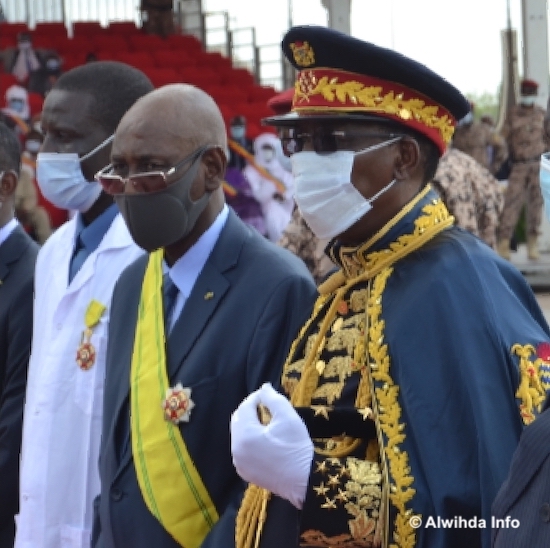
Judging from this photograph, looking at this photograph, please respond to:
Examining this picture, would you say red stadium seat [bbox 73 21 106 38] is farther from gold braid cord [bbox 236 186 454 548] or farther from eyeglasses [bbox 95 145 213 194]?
gold braid cord [bbox 236 186 454 548]

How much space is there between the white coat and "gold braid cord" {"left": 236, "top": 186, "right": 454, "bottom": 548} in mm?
989

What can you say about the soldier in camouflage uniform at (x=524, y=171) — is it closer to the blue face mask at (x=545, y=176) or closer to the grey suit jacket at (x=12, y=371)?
the grey suit jacket at (x=12, y=371)

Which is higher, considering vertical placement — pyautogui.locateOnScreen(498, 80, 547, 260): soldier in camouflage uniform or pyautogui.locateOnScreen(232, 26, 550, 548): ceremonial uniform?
pyautogui.locateOnScreen(232, 26, 550, 548): ceremonial uniform

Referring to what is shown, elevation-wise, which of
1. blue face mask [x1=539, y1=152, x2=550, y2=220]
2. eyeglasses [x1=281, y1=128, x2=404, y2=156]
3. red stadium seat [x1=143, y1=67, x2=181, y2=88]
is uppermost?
eyeglasses [x1=281, y1=128, x2=404, y2=156]

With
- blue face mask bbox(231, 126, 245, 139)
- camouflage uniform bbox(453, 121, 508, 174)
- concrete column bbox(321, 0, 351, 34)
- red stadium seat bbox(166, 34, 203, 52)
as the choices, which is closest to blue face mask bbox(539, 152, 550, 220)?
camouflage uniform bbox(453, 121, 508, 174)

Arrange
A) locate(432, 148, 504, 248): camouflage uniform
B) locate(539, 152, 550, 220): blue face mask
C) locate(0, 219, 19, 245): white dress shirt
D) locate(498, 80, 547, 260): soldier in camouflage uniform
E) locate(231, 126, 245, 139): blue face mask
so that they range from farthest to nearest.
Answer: locate(231, 126, 245, 139): blue face mask
locate(498, 80, 547, 260): soldier in camouflage uniform
locate(432, 148, 504, 248): camouflage uniform
locate(0, 219, 19, 245): white dress shirt
locate(539, 152, 550, 220): blue face mask

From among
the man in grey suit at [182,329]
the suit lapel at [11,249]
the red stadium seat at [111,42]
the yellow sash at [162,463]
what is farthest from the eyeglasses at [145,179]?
the red stadium seat at [111,42]

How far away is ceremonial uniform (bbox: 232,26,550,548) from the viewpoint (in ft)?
8.02

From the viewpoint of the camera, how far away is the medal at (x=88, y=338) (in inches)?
148

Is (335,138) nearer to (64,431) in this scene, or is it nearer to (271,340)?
(271,340)

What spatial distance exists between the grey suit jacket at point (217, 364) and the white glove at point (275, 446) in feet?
1.76

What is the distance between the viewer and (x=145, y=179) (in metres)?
3.43

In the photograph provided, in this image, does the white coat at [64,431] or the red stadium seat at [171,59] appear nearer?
the white coat at [64,431]

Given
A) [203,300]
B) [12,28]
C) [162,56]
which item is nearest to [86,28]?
[12,28]
